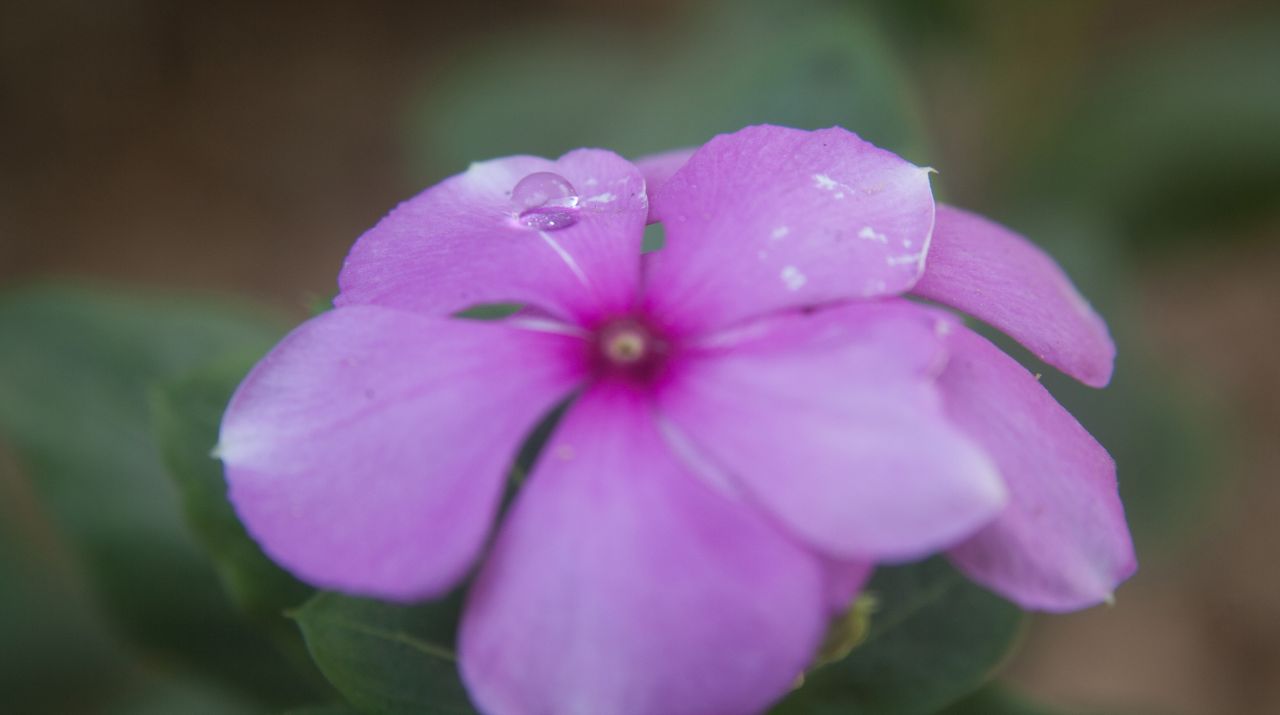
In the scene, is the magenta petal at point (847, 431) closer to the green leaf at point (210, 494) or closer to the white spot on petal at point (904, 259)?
the white spot on petal at point (904, 259)

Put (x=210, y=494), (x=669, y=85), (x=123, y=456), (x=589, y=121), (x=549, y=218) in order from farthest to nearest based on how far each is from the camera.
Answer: (x=589, y=121)
(x=669, y=85)
(x=123, y=456)
(x=210, y=494)
(x=549, y=218)

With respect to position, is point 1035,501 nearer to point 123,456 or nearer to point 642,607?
point 642,607

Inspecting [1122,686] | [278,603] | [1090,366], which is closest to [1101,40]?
[1122,686]

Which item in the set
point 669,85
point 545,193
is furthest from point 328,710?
point 669,85

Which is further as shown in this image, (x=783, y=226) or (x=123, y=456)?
(x=123, y=456)

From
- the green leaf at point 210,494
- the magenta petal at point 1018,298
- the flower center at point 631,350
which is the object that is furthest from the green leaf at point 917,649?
the green leaf at point 210,494

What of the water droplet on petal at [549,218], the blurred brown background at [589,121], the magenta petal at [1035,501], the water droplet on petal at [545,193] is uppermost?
the water droplet on petal at [545,193]

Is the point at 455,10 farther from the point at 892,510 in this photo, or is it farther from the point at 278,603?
the point at 892,510
